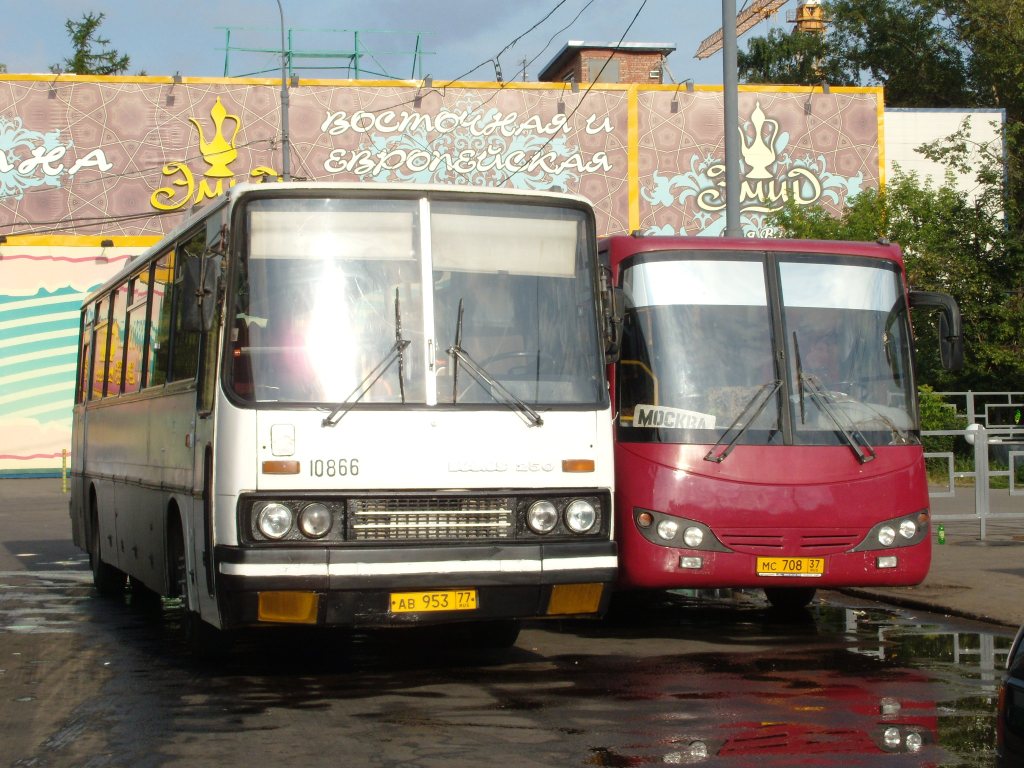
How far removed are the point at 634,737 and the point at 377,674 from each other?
2537 mm

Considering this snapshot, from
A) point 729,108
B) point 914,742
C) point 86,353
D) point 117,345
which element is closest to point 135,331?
point 117,345

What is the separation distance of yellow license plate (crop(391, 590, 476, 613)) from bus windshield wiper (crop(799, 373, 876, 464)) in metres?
3.54

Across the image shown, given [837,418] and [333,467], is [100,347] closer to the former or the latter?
[333,467]

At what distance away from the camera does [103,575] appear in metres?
14.7

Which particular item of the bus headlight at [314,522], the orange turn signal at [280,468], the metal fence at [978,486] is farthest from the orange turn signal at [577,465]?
the metal fence at [978,486]

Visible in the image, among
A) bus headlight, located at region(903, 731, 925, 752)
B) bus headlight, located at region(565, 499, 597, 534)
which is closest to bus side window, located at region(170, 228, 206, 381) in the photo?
bus headlight, located at region(565, 499, 597, 534)

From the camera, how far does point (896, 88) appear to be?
65.6 metres

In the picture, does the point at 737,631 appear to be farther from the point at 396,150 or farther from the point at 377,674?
the point at 396,150

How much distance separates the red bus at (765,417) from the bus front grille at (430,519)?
2.09 metres

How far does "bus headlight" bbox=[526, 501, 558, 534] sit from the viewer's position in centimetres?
902

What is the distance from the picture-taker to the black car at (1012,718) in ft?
15.3

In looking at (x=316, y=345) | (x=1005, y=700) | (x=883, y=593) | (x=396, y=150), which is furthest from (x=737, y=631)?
(x=396, y=150)

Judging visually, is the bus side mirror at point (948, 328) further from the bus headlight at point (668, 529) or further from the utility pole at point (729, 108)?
the utility pole at point (729, 108)

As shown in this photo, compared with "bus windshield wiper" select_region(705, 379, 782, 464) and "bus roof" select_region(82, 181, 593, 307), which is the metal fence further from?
"bus roof" select_region(82, 181, 593, 307)
